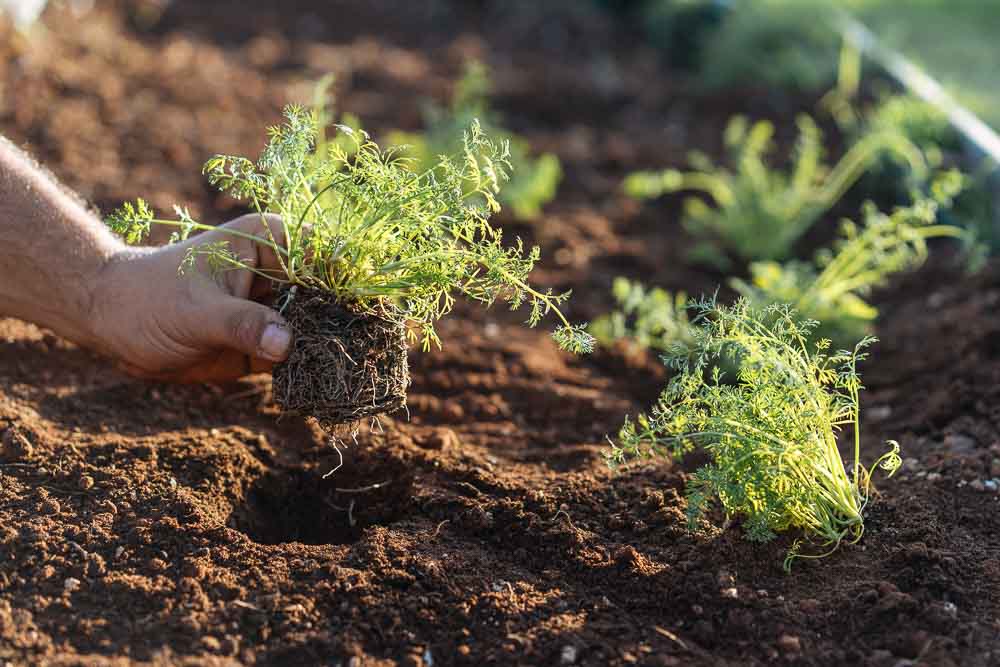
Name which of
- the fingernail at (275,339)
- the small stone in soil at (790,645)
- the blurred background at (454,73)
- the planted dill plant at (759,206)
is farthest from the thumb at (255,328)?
the planted dill plant at (759,206)

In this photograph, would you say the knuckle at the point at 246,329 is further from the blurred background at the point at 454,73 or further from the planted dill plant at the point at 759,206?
the planted dill plant at the point at 759,206

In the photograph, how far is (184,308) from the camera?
2670 millimetres

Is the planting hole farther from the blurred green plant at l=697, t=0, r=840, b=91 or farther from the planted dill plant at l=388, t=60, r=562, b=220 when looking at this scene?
the blurred green plant at l=697, t=0, r=840, b=91

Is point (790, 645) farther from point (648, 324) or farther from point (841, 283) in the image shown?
point (841, 283)

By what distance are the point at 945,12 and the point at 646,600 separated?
21.0 ft

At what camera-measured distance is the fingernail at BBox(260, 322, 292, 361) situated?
2.52 metres

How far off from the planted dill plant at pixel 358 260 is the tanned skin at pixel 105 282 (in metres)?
0.12

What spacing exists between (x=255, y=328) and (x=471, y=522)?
0.71 meters

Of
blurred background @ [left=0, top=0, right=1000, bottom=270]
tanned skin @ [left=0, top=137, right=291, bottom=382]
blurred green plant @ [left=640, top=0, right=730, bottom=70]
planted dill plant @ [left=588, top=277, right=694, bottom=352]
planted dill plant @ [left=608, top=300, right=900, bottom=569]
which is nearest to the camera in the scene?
planted dill plant @ [left=608, top=300, right=900, bottom=569]

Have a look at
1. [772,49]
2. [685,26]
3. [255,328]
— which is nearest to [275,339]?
[255,328]

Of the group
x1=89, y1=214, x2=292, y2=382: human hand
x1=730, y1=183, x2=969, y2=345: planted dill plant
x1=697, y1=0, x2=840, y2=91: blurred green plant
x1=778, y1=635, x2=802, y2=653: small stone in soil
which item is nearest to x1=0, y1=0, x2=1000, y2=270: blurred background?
x1=697, y1=0, x2=840, y2=91: blurred green plant

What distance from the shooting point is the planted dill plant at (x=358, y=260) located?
2.41 m

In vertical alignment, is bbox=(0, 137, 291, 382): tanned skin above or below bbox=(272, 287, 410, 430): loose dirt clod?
above

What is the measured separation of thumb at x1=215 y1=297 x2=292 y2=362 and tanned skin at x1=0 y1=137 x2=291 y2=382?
0.03 metres
